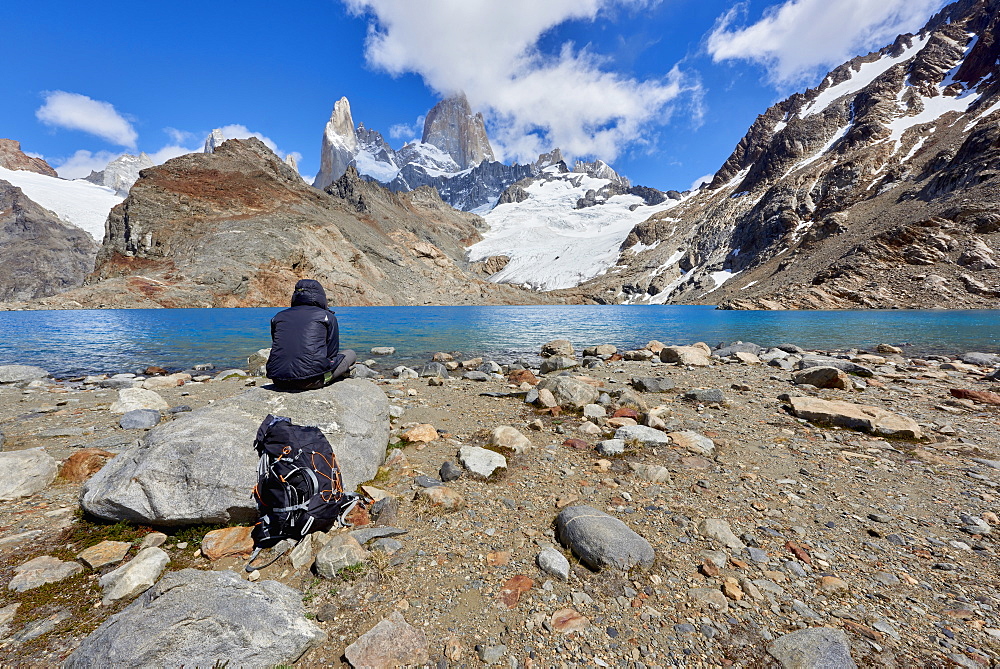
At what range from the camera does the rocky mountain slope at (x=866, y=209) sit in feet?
222

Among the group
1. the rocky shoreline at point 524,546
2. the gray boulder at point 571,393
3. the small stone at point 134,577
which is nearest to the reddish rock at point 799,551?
the rocky shoreline at point 524,546

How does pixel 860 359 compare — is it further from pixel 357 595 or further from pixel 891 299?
pixel 891 299

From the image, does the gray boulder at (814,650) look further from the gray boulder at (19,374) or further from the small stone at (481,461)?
the gray boulder at (19,374)

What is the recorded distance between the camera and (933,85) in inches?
5807

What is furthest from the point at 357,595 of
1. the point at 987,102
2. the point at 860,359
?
the point at 987,102

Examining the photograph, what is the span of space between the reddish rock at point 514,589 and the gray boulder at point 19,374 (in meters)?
20.6

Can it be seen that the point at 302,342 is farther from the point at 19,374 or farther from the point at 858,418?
the point at 19,374

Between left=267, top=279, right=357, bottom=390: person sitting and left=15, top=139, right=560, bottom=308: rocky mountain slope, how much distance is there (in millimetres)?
85983

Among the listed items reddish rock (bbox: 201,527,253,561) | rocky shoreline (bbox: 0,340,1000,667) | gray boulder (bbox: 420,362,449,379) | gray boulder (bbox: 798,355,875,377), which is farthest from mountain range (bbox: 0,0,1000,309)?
reddish rock (bbox: 201,527,253,561)

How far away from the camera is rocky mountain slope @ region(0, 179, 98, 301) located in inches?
5354

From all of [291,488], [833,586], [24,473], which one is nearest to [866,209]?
[833,586]

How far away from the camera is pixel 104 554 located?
4.15 meters

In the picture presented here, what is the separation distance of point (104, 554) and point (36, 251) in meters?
225

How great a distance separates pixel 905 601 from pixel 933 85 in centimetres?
23862
